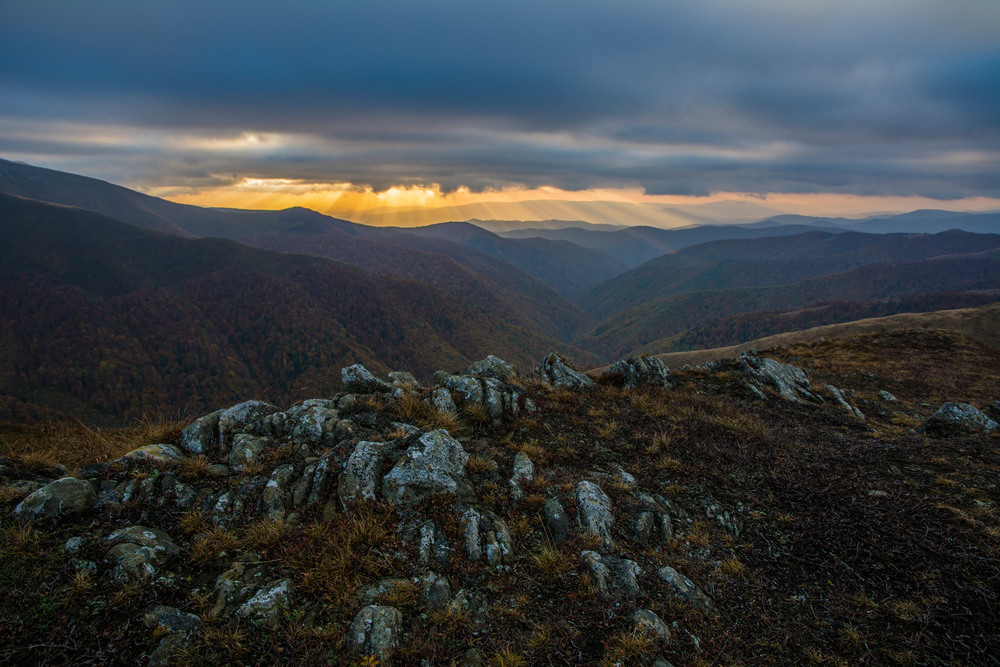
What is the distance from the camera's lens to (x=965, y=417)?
1449 centimetres

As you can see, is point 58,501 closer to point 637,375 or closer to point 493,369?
point 493,369

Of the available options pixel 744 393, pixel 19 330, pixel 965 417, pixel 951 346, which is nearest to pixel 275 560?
pixel 744 393

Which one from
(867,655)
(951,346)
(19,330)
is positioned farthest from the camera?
(19,330)

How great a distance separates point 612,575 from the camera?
22.7 feet

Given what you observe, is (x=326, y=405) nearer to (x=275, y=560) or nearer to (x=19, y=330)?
(x=275, y=560)

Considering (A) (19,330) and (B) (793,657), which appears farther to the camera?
(A) (19,330)

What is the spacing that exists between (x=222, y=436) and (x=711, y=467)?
39.5 ft

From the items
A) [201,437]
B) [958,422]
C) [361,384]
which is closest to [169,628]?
[201,437]

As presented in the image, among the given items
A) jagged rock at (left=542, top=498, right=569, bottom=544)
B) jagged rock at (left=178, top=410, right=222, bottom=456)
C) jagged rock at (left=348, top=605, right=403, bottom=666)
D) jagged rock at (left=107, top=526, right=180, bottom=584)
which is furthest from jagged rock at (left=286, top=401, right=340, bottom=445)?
jagged rock at (left=542, top=498, right=569, bottom=544)

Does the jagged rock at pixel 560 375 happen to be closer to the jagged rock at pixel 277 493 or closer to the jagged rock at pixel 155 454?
the jagged rock at pixel 277 493

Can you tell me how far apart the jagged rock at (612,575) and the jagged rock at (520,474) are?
183 cm

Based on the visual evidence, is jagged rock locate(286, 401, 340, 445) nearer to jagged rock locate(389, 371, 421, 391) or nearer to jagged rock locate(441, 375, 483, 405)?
jagged rock locate(389, 371, 421, 391)

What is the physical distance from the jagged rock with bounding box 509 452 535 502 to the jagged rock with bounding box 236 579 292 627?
14.2 ft

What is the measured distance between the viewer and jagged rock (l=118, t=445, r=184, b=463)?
26.0ft
